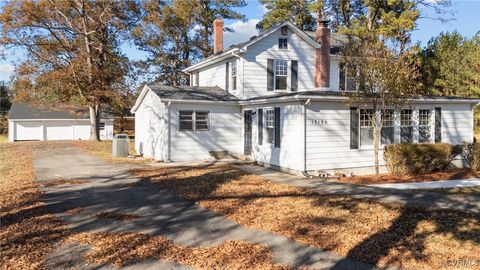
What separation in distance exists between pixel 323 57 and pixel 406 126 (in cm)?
611

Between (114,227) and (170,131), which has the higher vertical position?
(170,131)

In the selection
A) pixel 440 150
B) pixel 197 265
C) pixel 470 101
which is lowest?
pixel 197 265

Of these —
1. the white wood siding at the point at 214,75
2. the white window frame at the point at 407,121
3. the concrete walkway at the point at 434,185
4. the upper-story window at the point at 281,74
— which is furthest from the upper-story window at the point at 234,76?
the concrete walkway at the point at 434,185

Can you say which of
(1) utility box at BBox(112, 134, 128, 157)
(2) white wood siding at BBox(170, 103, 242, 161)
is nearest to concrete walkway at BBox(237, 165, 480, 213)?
(2) white wood siding at BBox(170, 103, 242, 161)

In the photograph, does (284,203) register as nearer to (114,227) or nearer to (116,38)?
(114,227)

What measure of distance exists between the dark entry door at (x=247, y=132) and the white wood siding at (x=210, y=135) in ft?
1.30

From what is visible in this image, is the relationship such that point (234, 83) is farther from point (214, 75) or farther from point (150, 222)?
point (150, 222)

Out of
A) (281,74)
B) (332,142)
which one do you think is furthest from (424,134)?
(281,74)

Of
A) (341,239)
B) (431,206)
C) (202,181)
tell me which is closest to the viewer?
(341,239)

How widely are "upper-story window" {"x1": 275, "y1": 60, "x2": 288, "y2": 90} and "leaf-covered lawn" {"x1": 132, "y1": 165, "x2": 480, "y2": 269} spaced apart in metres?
9.55

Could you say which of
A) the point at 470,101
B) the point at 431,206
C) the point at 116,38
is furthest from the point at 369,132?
the point at 116,38

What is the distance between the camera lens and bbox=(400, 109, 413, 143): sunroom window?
53.4 ft

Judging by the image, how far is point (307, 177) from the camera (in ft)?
45.9

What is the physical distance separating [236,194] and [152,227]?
341cm
